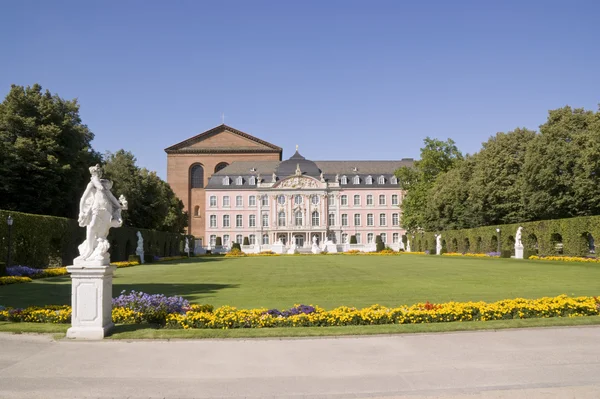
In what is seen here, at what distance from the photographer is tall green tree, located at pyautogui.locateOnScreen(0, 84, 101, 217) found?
33.6 meters

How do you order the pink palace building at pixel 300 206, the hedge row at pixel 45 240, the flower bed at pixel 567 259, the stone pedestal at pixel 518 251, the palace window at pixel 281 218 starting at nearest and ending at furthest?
the hedge row at pixel 45 240
the flower bed at pixel 567 259
the stone pedestal at pixel 518 251
the pink palace building at pixel 300 206
the palace window at pixel 281 218

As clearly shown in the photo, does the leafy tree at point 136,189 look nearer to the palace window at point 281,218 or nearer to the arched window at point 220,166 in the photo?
the palace window at point 281,218

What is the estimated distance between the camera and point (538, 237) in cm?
3812

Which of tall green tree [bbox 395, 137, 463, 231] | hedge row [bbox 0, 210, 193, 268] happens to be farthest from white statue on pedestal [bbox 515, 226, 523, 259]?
hedge row [bbox 0, 210, 193, 268]

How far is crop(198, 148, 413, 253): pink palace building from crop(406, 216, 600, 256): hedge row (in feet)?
84.9

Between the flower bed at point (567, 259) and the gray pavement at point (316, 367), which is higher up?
the gray pavement at point (316, 367)

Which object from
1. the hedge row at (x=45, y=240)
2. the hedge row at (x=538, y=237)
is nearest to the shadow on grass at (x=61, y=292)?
the hedge row at (x=45, y=240)

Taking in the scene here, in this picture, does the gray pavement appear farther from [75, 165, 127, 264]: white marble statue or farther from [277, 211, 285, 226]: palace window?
[277, 211, 285, 226]: palace window

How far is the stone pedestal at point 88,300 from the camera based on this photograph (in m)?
9.10

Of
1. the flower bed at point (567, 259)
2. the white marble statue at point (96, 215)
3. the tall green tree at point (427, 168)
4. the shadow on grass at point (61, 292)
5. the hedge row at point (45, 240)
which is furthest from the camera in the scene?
the tall green tree at point (427, 168)

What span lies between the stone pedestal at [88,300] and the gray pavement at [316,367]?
30 cm

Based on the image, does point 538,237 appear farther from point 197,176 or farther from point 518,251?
point 197,176

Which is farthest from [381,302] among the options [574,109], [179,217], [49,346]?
[179,217]

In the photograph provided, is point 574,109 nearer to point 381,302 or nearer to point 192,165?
point 381,302
